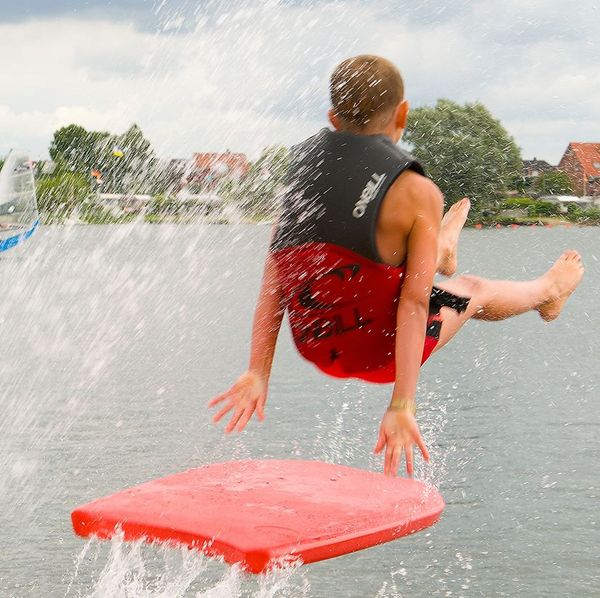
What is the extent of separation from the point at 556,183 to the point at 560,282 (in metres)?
25.9

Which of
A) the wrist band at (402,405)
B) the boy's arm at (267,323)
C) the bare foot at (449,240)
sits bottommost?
the wrist band at (402,405)

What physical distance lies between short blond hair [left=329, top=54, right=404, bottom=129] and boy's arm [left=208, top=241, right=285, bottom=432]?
0.74 metres

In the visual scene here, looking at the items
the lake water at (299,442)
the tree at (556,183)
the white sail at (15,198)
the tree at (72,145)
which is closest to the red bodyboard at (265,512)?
the lake water at (299,442)

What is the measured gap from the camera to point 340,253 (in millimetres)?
4543

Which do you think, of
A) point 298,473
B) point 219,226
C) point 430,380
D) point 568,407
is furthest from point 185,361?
point 219,226

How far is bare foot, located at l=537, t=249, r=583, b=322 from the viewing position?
239 inches

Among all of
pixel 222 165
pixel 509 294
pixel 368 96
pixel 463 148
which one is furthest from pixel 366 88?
pixel 463 148

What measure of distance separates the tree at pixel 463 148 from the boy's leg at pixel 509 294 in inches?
645

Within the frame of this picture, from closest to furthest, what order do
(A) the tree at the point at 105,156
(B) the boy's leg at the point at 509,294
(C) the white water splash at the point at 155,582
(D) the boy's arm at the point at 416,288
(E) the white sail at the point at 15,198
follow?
(D) the boy's arm at the point at 416,288
(B) the boy's leg at the point at 509,294
(C) the white water splash at the point at 155,582
(E) the white sail at the point at 15,198
(A) the tree at the point at 105,156

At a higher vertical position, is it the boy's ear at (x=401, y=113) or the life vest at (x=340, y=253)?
the boy's ear at (x=401, y=113)

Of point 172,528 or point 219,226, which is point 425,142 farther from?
point 219,226

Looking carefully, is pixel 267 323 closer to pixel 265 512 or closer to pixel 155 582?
pixel 265 512

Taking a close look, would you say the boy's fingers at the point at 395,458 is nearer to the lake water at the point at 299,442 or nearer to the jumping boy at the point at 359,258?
the jumping boy at the point at 359,258

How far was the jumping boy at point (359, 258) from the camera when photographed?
14.3 feet
